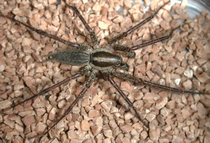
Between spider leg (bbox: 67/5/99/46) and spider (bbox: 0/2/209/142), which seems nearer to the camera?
spider (bbox: 0/2/209/142)

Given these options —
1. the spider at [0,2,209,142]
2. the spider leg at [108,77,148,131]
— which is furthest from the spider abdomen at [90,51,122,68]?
the spider leg at [108,77,148,131]

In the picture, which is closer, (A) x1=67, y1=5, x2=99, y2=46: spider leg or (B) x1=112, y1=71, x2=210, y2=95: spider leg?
(B) x1=112, y1=71, x2=210, y2=95: spider leg

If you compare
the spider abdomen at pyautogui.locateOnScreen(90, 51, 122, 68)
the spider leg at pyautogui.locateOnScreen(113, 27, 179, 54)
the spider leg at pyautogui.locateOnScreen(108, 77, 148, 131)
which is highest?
the spider leg at pyautogui.locateOnScreen(113, 27, 179, 54)

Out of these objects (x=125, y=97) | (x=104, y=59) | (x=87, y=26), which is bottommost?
(x=125, y=97)

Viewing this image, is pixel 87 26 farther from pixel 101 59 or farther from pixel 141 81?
pixel 141 81

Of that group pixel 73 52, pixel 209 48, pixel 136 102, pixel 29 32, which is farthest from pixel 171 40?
pixel 29 32

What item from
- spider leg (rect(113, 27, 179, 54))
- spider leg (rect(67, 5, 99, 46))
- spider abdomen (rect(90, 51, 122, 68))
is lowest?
spider abdomen (rect(90, 51, 122, 68))

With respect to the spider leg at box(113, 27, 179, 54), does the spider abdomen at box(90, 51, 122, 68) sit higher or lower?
lower

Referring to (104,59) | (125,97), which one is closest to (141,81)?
(125,97)

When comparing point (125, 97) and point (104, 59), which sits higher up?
point (104, 59)

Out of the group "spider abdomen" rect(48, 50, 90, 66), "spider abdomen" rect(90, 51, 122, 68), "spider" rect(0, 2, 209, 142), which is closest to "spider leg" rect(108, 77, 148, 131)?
"spider" rect(0, 2, 209, 142)

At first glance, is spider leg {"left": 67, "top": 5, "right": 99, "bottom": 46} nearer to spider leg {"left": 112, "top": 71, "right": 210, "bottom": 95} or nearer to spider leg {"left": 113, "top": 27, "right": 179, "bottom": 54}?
spider leg {"left": 113, "top": 27, "right": 179, "bottom": 54}
